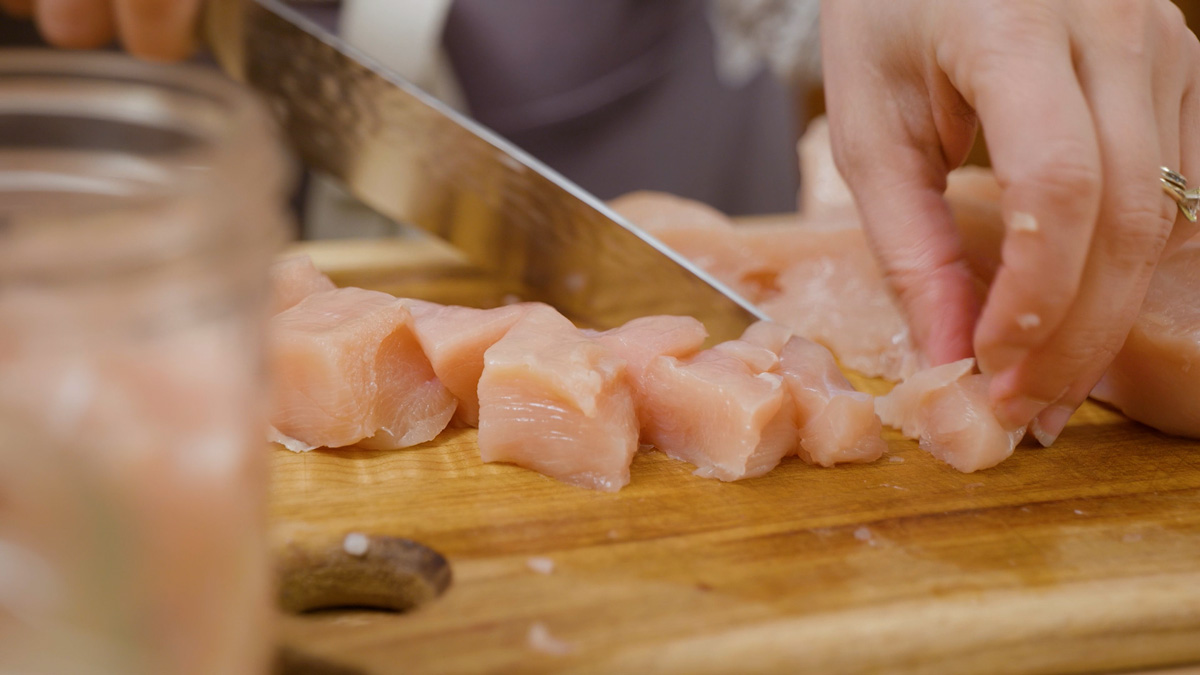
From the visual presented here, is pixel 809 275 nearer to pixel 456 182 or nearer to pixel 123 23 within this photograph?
pixel 456 182

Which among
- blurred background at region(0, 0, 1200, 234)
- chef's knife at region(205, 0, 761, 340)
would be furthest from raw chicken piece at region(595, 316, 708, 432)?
blurred background at region(0, 0, 1200, 234)

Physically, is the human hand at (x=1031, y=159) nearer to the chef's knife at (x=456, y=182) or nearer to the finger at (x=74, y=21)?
the chef's knife at (x=456, y=182)

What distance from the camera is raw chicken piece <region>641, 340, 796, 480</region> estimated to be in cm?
144

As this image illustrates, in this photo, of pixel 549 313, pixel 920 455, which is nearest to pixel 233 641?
pixel 549 313

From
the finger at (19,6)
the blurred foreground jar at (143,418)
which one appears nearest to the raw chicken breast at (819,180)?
the finger at (19,6)

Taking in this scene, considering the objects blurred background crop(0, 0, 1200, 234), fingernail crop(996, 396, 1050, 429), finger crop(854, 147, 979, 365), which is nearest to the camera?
fingernail crop(996, 396, 1050, 429)

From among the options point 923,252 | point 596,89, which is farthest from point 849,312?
point 596,89

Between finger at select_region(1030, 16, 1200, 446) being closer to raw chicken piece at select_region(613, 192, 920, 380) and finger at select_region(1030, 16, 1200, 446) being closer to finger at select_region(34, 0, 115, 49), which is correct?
raw chicken piece at select_region(613, 192, 920, 380)

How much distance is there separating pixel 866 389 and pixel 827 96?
22.8 inches

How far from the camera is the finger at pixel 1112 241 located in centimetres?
136

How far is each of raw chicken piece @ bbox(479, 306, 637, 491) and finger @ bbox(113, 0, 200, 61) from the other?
4.03ft

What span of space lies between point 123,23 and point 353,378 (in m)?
1.18

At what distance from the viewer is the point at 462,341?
1.54 m

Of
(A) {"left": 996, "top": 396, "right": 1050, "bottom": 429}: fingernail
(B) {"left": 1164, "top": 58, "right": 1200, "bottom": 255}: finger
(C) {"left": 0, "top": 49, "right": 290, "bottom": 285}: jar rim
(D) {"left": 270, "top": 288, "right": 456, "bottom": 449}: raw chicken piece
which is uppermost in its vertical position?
(B) {"left": 1164, "top": 58, "right": 1200, "bottom": 255}: finger
